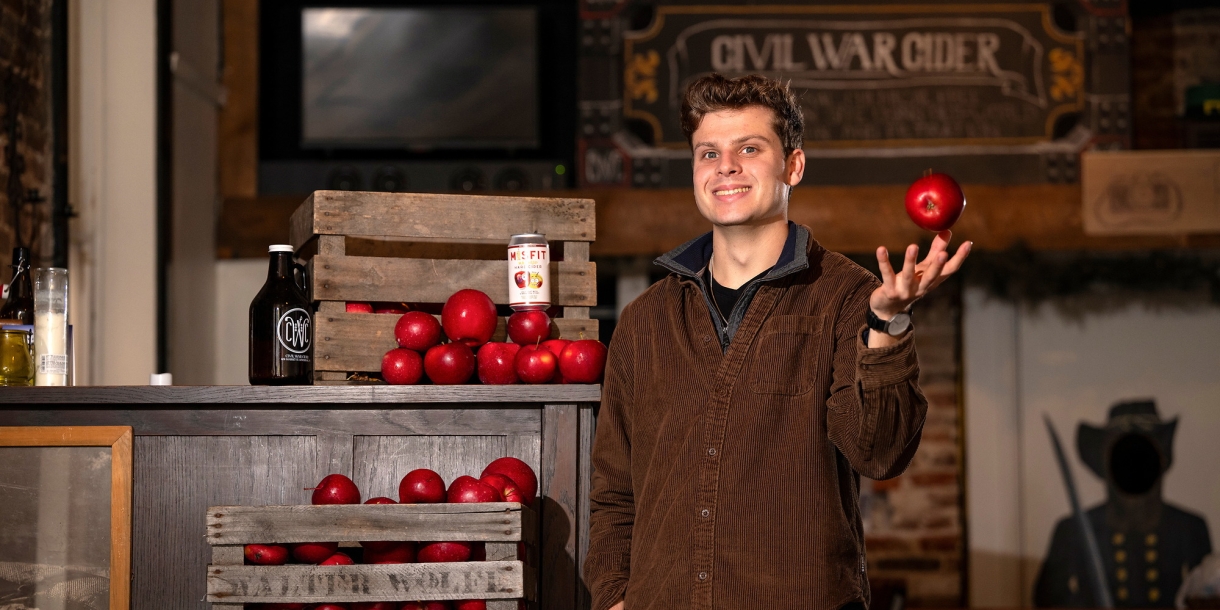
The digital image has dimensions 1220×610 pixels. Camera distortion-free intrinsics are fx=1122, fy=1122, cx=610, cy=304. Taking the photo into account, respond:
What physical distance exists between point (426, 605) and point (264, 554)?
0.30 meters

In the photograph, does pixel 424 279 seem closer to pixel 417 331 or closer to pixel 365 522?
pixel 417 331

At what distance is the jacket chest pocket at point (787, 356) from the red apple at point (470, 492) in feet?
1.86

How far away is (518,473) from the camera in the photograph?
2.21 m

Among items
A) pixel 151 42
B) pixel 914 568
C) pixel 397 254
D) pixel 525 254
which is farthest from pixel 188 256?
pixel 914 568

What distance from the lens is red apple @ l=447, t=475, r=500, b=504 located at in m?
2.09

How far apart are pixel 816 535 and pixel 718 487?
0.17 m

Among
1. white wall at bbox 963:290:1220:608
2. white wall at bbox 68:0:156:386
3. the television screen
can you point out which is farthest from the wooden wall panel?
white wall at bbox 963:290:1220:608

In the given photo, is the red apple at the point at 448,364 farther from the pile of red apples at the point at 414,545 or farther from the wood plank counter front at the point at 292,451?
the pile of red apples at the point at 414,545

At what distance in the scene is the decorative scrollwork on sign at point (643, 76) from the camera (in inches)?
209

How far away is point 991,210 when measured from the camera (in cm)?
505

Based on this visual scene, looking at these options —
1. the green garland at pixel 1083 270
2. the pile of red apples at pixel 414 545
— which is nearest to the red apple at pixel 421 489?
the pile of red apples at pixel 414 545

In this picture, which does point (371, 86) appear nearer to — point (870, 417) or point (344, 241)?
point (344, 241)

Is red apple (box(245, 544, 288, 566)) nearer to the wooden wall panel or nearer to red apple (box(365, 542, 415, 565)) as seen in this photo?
red apple (box(365, 542, 415, 565))

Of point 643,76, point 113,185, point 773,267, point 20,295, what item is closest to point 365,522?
point 773,267
